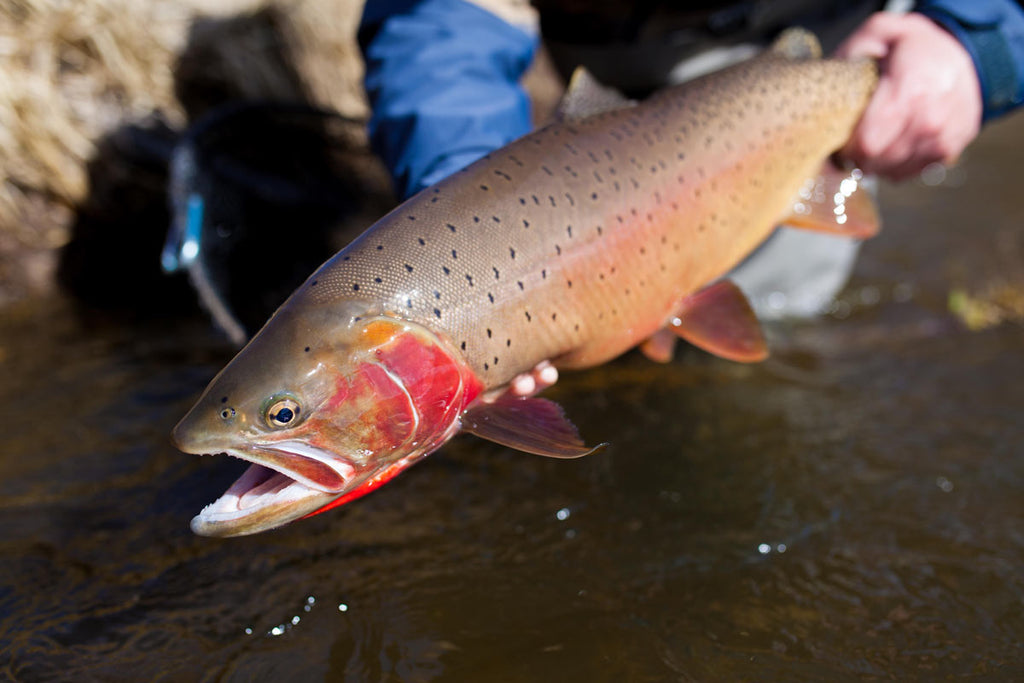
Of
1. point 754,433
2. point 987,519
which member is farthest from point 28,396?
point 987,519

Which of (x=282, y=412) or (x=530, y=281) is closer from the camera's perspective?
(x=282, y=412)

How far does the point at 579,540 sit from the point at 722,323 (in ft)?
2.21

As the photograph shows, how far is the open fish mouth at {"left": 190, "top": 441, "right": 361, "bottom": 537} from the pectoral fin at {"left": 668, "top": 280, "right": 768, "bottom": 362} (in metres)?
1.03

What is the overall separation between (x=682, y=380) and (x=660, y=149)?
1.25 meters

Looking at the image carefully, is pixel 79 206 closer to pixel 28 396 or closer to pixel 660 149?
pixel 28 396

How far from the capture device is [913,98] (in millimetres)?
2293

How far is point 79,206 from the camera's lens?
362cm

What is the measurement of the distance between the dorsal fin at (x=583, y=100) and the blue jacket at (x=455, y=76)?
0.28 m

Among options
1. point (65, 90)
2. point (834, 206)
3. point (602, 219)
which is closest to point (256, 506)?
point (602, 219)

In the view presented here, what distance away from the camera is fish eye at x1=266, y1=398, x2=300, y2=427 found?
4.69 ft

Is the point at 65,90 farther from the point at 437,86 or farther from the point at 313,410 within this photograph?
the point at 313,410

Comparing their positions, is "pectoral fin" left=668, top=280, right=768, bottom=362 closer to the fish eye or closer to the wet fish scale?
the wet fish scale

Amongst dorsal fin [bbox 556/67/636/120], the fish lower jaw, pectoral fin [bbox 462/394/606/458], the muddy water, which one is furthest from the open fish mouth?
dorsal fin [bbox 556/67/636/120]

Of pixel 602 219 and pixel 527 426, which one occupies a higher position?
pixel 602 219
